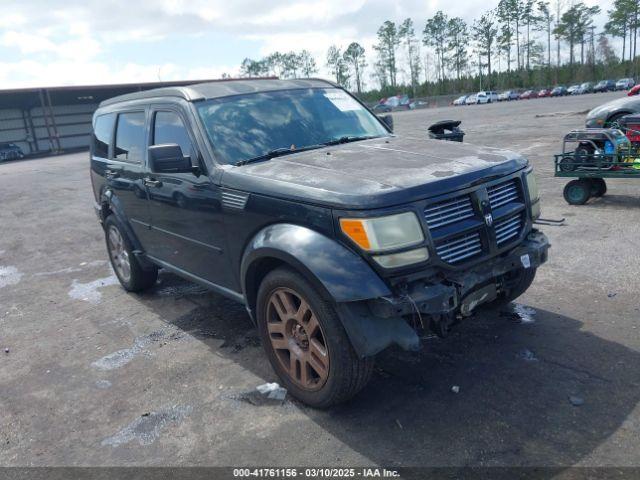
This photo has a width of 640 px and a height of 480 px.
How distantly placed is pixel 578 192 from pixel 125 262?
630cm

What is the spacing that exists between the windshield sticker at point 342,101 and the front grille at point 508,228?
1.93m

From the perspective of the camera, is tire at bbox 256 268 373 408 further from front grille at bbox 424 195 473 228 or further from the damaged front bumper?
front grille at bbox 424 195 473 228

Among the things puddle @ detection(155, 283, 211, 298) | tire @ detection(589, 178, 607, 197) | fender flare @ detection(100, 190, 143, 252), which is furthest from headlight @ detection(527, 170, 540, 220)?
tire @ detection(589, 178, 607, 197)

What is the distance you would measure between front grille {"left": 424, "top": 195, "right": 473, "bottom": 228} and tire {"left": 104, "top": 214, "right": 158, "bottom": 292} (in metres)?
3.57

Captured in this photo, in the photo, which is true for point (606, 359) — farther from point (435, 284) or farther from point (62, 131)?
point (62, 131)

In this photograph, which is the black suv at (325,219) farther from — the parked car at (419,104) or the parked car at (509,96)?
the parked car at (419,104)

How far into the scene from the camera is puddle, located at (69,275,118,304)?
20.3ft

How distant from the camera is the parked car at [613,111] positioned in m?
11.0

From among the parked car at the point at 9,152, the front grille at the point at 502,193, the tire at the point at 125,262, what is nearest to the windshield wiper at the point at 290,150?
the front grille at the point at 502,193

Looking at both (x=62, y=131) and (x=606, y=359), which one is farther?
(x=62, y=131)

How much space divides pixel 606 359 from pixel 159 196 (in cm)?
368

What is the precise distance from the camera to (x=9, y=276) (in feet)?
24.4

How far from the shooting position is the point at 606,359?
371cm

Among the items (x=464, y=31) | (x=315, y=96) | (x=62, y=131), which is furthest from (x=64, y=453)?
(x=464, y=31)
